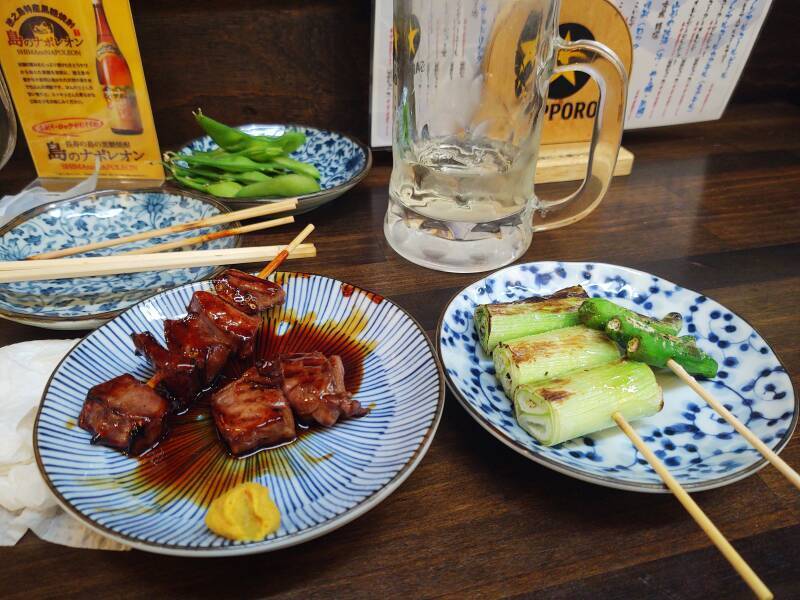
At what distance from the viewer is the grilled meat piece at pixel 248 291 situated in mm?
1287

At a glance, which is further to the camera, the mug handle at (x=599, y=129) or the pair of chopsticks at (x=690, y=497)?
the mug handle at (x=599, y=129)

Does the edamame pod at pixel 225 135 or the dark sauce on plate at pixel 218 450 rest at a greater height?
the edamame pod at pixel 225 135

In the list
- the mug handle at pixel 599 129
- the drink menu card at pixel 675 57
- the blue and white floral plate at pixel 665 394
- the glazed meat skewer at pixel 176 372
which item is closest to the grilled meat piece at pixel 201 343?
the glazed meat skewer at pixel 176 372

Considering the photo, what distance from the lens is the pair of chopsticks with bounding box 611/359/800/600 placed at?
77 centimetres

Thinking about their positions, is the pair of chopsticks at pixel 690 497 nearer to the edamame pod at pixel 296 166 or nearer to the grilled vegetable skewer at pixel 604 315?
the grilled vegetable skewer at pixel 604 315

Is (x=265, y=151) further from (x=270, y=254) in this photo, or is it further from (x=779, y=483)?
(x=779, y=483)

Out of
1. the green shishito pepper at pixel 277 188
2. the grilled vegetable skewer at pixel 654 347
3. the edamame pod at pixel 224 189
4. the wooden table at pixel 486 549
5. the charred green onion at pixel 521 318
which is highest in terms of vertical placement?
the grilled vegetable skewer at pixel 654 347

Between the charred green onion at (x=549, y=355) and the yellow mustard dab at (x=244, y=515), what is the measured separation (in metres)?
0.54

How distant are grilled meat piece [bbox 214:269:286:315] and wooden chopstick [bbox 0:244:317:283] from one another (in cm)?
9

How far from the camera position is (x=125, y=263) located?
1408 mm

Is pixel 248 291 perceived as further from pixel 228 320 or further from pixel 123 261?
pixel 123 261

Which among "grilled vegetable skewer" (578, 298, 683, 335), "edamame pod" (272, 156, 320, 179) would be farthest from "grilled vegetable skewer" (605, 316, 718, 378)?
"edamame pod" (272, 156, 320, 179)

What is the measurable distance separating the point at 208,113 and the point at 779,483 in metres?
2.20

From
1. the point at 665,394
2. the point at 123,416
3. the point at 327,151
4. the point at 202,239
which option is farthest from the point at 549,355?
the point at 327,151
